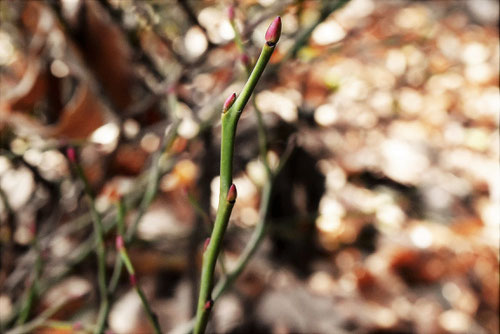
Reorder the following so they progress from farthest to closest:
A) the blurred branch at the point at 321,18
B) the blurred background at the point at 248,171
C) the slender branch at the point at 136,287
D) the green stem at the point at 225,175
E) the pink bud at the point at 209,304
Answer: the blurred background at the point at 248,171 → the blurred branch at the point at 321,18 → the slender branch at the point at 136,287 → the pink bud at the point at 209,304 → the green stem at the point at 225,175

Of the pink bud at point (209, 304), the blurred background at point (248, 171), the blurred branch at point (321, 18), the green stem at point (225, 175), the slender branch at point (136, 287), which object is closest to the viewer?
the green stem at point (225, 175)

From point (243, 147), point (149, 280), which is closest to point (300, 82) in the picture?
point (243, 147)

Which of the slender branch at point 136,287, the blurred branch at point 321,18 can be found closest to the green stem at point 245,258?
the slender branch at point 136,287

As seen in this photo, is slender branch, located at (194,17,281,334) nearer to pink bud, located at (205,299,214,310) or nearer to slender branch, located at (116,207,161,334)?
pink bud, located at (205,299,214,310)

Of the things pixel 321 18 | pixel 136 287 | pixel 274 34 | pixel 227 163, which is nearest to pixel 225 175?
pixel 227 163

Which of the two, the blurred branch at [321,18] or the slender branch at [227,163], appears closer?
the slender branch at [227,163]

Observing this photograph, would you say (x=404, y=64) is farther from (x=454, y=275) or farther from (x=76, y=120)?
(x=76, y=120)

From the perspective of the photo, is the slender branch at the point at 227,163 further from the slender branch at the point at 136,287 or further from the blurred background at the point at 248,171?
the blurred background at the point at 248,171

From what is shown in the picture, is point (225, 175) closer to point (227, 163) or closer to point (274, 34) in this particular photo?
point (227, 163)
